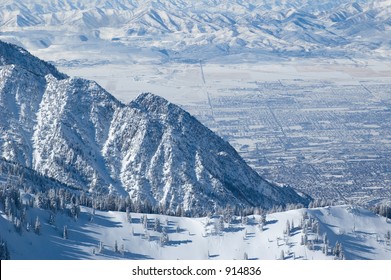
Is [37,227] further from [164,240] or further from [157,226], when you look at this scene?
[157,226]

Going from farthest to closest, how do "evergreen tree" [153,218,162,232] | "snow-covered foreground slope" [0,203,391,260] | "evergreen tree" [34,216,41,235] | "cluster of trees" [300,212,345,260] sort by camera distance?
"evergreen tree" [153,218,162,232] < "cluster of trees" [300,212,345,260] < "evergreen tree" [34,216,41,235] < "snow-covered foreground slope" [0,203,391,260]

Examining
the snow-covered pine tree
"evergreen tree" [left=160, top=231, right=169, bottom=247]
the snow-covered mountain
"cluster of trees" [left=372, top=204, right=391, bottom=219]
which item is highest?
the snow-covered mountain

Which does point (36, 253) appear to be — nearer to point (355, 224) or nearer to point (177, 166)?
point (355, 224)

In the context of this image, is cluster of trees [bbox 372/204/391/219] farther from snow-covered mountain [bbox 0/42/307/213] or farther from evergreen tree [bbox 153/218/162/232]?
evergreen tree [bbox 153/218/162/232]

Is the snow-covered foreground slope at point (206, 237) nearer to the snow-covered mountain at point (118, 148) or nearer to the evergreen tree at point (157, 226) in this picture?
the evergreen tree at point (157, 226)

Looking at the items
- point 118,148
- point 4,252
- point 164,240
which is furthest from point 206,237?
point 118,148

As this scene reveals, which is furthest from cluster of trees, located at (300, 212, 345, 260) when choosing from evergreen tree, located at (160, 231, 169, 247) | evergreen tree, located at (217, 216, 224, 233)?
evergreen tree, located at (160, 231, 169, 247)
